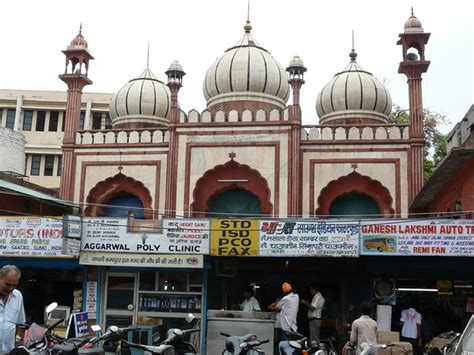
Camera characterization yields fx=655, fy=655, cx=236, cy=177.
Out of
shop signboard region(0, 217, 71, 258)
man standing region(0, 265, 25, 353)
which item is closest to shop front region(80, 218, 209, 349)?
shop signboard region(0, 217, 71, 258)

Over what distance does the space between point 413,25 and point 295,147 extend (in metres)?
5.80

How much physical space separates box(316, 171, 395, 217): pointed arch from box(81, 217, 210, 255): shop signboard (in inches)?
237

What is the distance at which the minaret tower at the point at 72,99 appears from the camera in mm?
20422

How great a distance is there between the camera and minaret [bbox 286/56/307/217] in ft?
59.8

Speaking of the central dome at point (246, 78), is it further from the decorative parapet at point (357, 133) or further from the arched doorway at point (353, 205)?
the arched doorway at point (353, 205)

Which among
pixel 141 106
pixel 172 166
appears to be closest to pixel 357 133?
pixel 172 166

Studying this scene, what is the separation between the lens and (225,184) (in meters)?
19.1

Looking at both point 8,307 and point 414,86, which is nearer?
point 8,307

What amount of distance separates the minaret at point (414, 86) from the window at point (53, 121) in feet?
82.4

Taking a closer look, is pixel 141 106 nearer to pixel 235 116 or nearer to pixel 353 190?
pixel 235 116

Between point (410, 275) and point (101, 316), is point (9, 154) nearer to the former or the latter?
point (101, 316)

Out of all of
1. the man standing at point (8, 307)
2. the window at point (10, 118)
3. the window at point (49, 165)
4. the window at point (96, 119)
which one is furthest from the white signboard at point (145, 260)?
the window at point (10, 118)

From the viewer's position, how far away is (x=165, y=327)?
13234 millimetres

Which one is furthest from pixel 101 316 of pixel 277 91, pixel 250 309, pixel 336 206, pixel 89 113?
pixel 89 113
